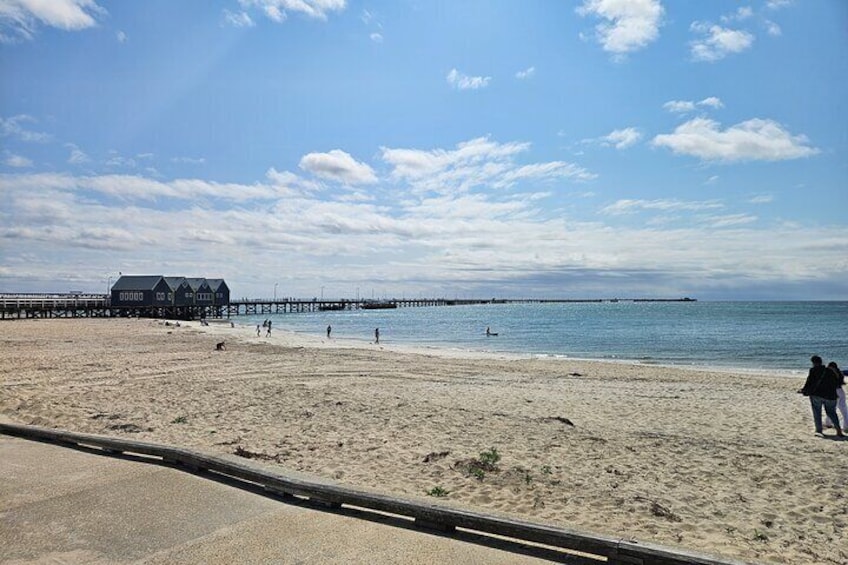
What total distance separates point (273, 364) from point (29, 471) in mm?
15410

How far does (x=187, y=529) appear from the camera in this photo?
15.2 feet

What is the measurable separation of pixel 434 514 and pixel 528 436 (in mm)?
5202

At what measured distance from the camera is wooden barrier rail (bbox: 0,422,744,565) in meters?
4.00

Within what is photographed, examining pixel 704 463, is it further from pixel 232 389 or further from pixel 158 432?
pixel 232 389

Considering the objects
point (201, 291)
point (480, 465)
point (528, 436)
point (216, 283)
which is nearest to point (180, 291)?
point (201, 291)

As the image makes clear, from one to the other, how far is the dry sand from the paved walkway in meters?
0.96

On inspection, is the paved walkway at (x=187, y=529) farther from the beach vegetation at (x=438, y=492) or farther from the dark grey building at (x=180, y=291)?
the dark grey building at (x=180, y=291)

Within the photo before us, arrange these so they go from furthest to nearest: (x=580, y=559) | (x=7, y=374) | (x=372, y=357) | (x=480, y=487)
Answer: (x=372, y=357)
(x=7, y=374)
(x=480, y=487)
(x=580, y=559)

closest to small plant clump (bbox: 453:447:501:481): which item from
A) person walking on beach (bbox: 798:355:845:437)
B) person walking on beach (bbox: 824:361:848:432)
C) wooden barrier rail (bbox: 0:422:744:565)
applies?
wooden barrier rail (bbox: 0:422:744:565)


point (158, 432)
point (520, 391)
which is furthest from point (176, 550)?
point (520, 391)

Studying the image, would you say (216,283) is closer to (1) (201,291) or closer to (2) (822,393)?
(1) (201,291)

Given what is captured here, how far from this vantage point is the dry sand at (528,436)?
19.7 feet

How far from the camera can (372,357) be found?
26.4 m

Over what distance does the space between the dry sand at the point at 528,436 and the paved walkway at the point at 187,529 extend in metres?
0.96
